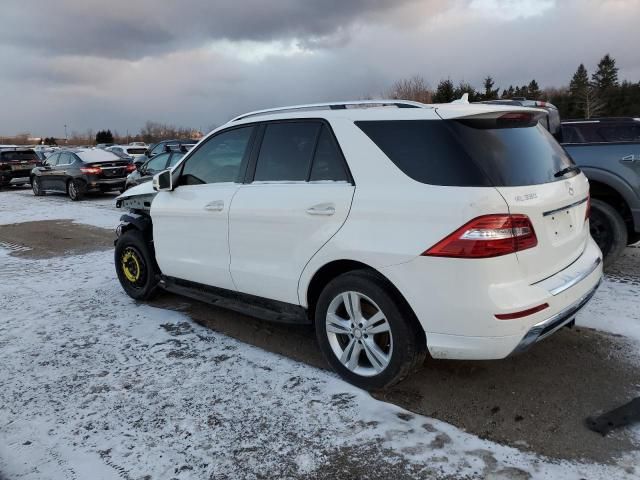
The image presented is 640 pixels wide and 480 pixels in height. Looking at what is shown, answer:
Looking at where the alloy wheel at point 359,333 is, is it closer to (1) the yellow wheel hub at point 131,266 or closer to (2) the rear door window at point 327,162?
(2) the rear door window at point 327,162

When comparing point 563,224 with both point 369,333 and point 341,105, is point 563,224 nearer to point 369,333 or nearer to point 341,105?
point 369,333

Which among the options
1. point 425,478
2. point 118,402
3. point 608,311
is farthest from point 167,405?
point 608,311

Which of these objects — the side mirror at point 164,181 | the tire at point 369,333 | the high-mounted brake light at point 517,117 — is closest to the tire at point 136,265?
the side mirror at point 164,181

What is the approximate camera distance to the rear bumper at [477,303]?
108 inches

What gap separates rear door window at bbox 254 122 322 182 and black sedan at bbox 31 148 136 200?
14.0 meters

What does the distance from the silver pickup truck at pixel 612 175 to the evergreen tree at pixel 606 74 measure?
70.6 metres

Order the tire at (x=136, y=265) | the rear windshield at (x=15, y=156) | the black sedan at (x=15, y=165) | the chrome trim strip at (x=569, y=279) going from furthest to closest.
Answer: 1. the rear windshield at (x=15, y=156)
2. the black sedan at (x=15, y=165)
3. the tire at (x=136, y=265)
4. the chrome trim strip at (x=569, y=279)

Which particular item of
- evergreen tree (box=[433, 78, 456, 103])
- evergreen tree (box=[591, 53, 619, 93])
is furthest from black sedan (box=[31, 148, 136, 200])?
evergreen tree (box=[591, 53, 619, 93])

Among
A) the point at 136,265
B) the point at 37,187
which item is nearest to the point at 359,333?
the point at 136,265

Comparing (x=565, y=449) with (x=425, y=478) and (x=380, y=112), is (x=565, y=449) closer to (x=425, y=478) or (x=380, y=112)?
(x=425, y=478)

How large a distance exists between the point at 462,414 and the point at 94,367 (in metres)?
2.74

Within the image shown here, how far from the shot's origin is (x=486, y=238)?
2719 mm

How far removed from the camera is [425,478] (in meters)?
2.53

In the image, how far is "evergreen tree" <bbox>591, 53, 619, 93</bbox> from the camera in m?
66.2
